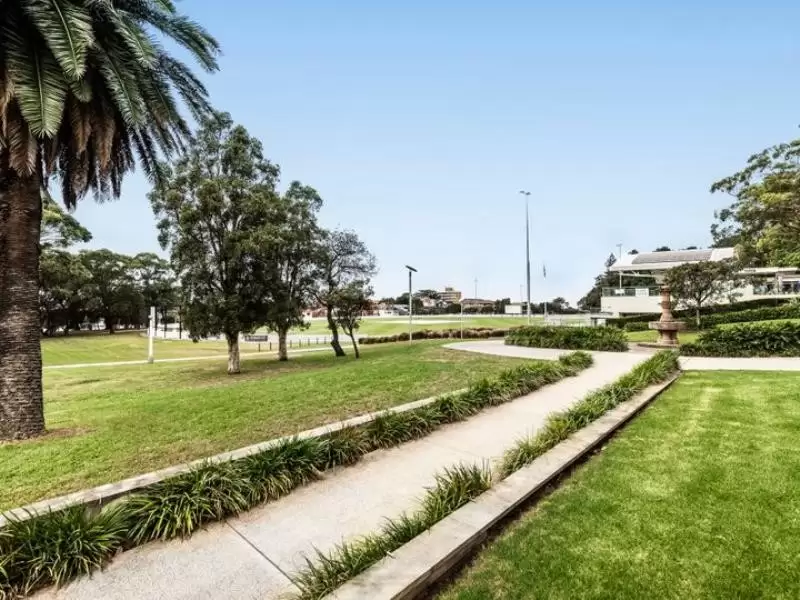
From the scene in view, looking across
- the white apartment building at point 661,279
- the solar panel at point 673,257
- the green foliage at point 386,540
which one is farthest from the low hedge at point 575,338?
the solar panel at point 673,257

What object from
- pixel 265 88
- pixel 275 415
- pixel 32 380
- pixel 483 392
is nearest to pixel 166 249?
pixel 265 88

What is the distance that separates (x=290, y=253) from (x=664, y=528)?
751 inches

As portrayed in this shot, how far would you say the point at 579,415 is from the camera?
6008mm

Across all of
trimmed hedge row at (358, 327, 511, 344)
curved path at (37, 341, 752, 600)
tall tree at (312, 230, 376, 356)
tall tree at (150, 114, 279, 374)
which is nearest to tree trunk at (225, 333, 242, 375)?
tall tree at (150, 114, 279, 374)

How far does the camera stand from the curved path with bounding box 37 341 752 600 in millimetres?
2781

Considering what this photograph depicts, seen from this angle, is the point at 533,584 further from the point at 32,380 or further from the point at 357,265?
the point at 357,265

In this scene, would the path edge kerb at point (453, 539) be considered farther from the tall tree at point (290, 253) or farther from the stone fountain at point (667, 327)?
the tall tree at point (290, 253)

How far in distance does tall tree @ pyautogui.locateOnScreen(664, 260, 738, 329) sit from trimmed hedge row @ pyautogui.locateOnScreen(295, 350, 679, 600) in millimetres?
21021

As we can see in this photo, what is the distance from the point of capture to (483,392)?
7555mm

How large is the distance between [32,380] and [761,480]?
9557 mm

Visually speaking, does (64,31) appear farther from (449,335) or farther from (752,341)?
(449,335)

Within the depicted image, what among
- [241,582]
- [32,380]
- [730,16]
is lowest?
[241,582]

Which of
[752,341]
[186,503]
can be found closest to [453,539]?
[186,503]

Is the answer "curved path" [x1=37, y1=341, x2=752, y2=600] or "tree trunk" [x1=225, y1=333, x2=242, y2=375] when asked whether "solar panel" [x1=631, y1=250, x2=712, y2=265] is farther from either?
"curved path" [x1=37, y1=341, x2=752, y2=600]
